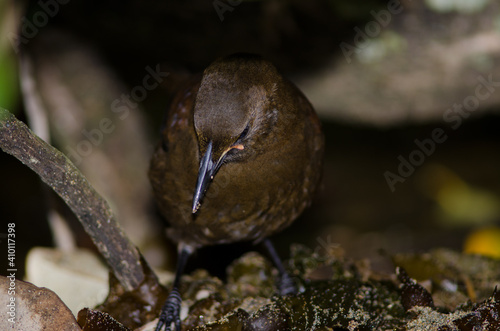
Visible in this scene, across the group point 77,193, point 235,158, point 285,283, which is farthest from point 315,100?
point 77,193

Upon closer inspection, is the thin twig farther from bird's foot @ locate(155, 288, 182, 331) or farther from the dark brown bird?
the dark brown bird

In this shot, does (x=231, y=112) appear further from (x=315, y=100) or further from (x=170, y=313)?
(x=315, y=100)

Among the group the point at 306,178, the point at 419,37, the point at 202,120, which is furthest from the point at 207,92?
the point at 419,37

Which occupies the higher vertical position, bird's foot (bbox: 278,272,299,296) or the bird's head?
the bird's head

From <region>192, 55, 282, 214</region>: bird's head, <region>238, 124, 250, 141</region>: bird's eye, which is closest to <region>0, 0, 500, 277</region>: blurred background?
<region>192, 55, 282, 214</region>: bird's head

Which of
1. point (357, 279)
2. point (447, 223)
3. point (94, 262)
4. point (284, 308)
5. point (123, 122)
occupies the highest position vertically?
point (123, 122)

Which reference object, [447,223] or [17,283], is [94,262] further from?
[447,223]
